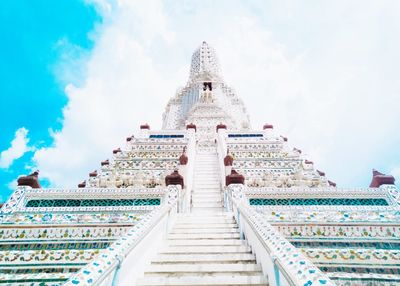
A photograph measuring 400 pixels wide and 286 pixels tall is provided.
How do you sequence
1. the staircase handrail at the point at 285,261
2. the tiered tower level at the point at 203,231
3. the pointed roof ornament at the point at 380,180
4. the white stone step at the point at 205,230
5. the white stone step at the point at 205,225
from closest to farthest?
the staircase handrail at the point at 285,261 → the tiered tower level at the point at 203,231 → the white stone step at the point at 205,230 → the white stone step at the point at 205,225 → the pointed roof ornament at the point at 380,180

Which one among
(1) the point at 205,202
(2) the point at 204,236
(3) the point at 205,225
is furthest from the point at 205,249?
(1) the point at 205,202

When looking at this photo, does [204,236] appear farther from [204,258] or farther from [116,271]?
[116,271]

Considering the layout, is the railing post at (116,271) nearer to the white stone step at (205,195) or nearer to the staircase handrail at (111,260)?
the staircase handrail at (111,260)

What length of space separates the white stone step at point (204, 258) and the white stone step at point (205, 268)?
166 millimetres

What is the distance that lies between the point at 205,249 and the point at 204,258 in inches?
12.9

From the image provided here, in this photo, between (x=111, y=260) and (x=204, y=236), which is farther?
(x=204, y=236)

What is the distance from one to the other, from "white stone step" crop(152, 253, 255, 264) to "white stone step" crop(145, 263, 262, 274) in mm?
166

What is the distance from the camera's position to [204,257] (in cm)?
409

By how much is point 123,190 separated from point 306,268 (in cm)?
623

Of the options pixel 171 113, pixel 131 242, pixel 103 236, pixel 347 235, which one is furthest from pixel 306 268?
pixel 171 113

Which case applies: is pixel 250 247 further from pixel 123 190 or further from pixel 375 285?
pixel 123 190

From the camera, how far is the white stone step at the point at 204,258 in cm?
397

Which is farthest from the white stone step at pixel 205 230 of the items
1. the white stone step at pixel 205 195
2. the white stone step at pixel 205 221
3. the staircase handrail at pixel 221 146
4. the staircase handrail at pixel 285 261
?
the staircase handrail at pixel 221 146

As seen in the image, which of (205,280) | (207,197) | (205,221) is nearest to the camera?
(205,280)
